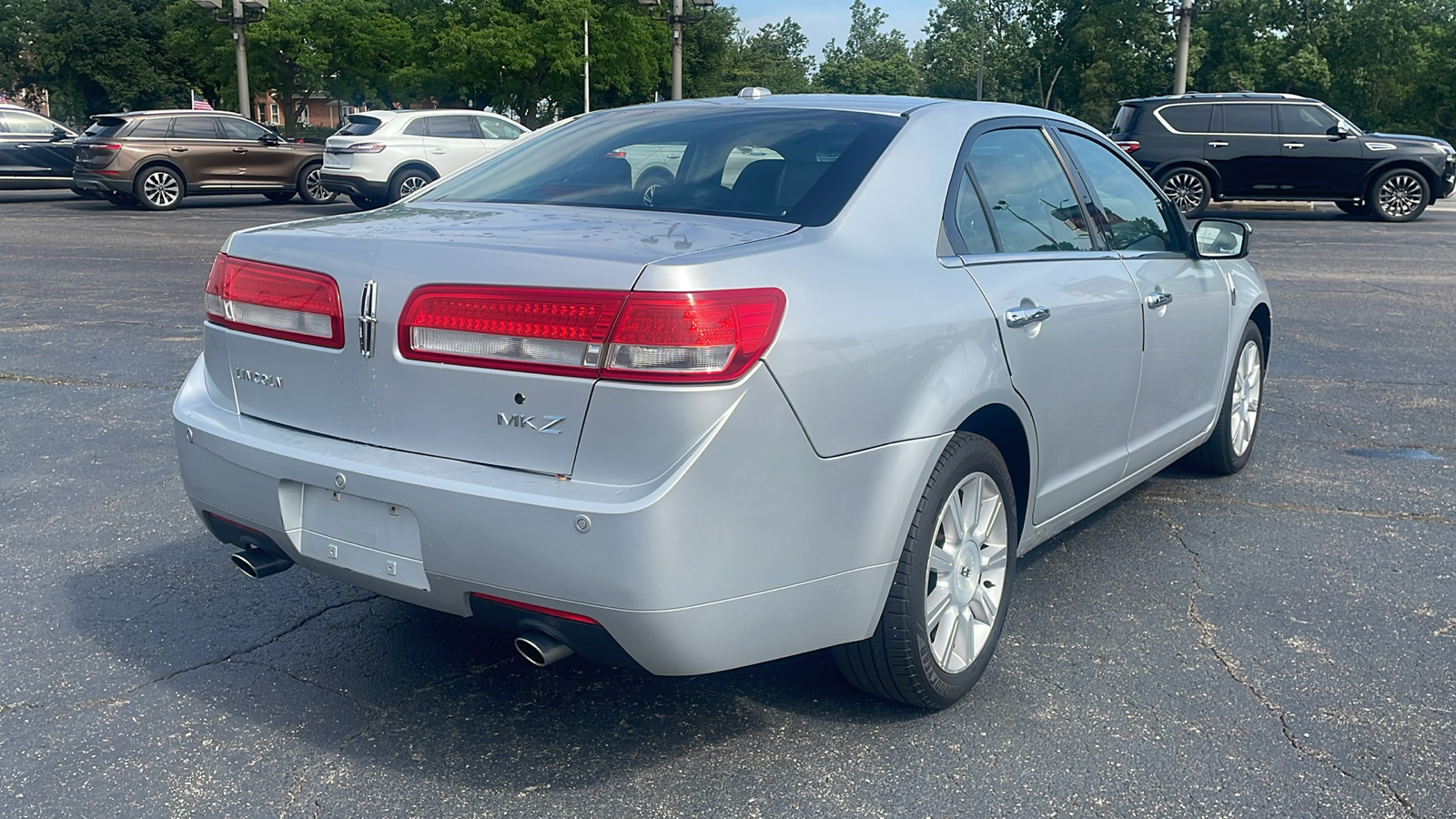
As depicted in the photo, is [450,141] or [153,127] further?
[153,127]

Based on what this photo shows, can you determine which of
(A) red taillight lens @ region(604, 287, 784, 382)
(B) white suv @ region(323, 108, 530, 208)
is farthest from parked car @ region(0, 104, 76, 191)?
(A) red taillight lens @ region(604, 287, 784, 382)

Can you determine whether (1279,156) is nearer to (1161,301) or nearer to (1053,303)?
(1161,301)

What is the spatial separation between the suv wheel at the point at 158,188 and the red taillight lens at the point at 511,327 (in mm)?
19662

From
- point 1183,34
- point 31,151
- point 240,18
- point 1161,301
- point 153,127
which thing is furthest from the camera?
point 240,18

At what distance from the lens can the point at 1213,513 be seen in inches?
191

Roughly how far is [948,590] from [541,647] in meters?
1.06

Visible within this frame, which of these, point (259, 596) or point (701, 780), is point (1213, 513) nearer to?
point (701, 780)

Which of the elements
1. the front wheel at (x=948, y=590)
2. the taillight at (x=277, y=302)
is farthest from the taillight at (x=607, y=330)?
the front wheel at (x=948, y=590)

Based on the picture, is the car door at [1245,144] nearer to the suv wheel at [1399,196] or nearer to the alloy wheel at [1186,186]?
the alloy wheel at [1186,186]

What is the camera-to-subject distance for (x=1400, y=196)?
1947cm

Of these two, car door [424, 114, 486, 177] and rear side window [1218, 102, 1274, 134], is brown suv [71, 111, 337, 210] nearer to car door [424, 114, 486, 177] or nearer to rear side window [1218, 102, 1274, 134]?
car door [424, 114, 486, 177]

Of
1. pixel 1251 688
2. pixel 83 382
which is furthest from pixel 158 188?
pixel 1251 688

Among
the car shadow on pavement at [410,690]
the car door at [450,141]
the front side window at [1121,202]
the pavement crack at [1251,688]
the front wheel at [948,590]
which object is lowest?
the pavement crack at [1251,688]

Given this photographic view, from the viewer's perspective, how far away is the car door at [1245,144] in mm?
Result: 19391
